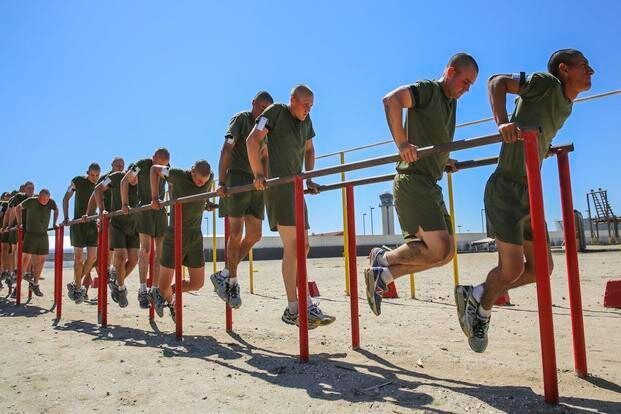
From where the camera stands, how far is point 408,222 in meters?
3.01

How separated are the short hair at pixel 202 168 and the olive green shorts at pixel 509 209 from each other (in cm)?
283

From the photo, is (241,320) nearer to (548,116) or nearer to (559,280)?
(548,116)

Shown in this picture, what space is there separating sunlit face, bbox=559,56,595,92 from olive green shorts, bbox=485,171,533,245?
2.04 feet

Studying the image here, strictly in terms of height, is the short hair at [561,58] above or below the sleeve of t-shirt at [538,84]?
above

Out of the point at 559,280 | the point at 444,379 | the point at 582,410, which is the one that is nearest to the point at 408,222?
the point at 444,379

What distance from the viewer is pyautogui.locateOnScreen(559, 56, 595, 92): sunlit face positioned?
9.16 feet

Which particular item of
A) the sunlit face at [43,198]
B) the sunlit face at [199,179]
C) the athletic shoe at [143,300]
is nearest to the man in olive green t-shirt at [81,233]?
the sunlit face at [43,198]

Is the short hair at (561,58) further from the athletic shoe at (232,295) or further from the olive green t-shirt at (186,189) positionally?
the olive green t-shirt at (186,189)

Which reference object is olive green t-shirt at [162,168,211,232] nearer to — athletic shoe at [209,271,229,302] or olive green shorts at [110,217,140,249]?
athletic shoe at [209,271,229,302]

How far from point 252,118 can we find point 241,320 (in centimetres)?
230

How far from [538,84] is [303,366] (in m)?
2.10

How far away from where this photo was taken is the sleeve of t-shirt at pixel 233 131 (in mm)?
4395

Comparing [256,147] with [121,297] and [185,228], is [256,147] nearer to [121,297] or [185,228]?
[185,228]

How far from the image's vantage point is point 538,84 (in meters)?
2.68
